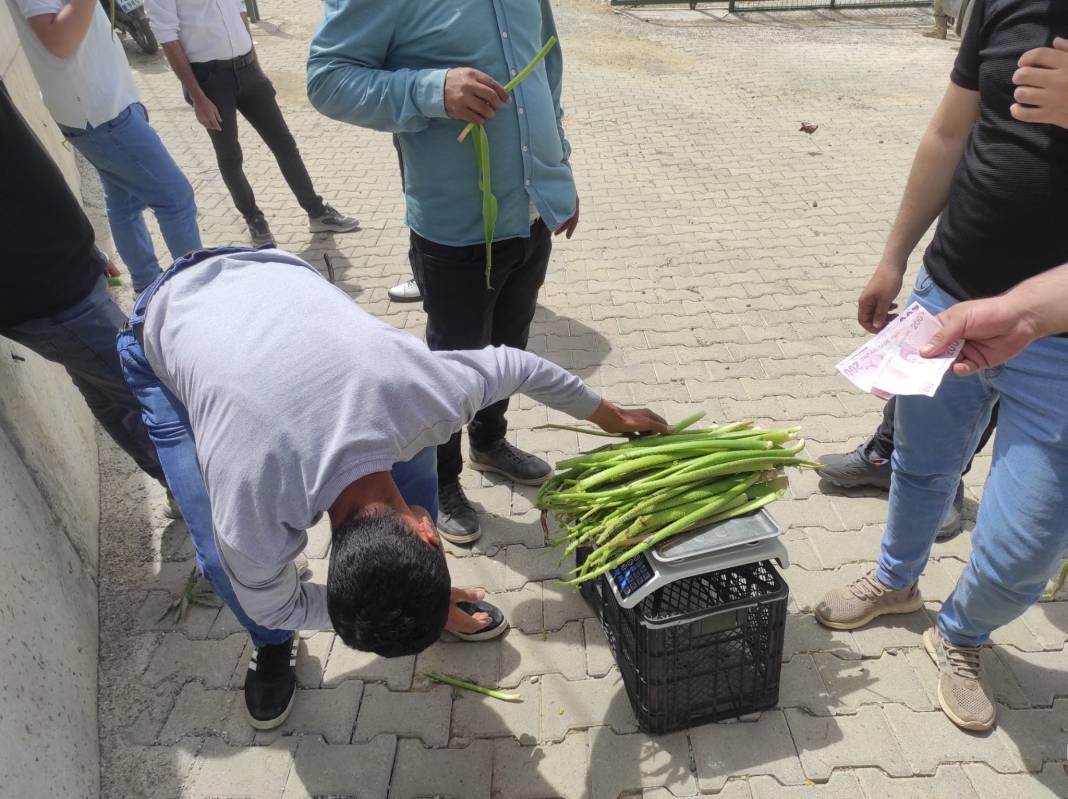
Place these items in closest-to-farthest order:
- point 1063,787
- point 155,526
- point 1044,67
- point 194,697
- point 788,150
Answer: point 1044,67 → point 1063,787 → point 194,697 → point 155,526 → point 788,150

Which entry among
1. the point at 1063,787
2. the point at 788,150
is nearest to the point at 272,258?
the point at 1063,787

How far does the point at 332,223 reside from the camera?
6.09 meters

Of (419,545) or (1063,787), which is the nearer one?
(419,545)

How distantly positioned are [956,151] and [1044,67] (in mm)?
420

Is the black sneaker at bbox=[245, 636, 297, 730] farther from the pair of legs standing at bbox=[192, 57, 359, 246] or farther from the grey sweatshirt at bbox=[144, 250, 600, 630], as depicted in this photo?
the pair of legs standing at bbox=[192, 57, 359, 246]

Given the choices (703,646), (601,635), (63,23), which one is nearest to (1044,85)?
(703,646)

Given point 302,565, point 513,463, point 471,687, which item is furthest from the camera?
point 513,463

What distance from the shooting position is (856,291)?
484cm

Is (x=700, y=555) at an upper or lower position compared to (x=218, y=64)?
lower

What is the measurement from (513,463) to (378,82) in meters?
1.68

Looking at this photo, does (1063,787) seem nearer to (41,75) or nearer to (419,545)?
(419,545)

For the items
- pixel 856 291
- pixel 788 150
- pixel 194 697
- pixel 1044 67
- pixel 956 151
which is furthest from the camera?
pixel 788 150

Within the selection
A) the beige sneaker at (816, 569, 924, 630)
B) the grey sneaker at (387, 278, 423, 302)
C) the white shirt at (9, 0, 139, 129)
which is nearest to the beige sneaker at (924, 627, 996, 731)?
the beige sneaker at (816, 569, 924, 630)

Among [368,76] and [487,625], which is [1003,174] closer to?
[368,76]
